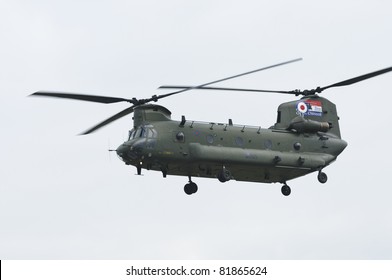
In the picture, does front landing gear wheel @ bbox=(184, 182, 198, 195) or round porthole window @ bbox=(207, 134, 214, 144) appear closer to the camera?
round porthole window @ bbox=(207, 134, 214, 144)

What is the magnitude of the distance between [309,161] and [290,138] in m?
1.68

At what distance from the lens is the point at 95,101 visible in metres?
57.6

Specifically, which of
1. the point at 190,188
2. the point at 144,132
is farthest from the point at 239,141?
the point at 144,132

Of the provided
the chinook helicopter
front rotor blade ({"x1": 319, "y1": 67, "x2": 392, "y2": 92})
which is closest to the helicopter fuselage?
the chinook helicopter

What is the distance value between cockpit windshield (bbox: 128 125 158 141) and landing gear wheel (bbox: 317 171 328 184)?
412 inches

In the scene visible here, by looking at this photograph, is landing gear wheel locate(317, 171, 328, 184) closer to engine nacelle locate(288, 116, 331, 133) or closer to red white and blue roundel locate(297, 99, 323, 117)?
engine nacelle locate(288, 116, 331, 133)

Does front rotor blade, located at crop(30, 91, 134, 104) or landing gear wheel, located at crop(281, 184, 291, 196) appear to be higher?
front rotor blade, located at crop(30, 91, 134, 104)

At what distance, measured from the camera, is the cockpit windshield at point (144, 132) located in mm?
56375

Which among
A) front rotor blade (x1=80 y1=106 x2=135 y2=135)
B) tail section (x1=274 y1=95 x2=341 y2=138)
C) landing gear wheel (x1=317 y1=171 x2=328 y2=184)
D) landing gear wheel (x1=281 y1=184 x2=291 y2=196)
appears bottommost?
landing gear wheel (x1=281 y1=184 x2=291 y2=196)

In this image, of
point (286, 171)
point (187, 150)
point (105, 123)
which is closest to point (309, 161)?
point (286, 171)

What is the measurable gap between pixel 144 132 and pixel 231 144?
4.89m

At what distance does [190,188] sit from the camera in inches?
2327

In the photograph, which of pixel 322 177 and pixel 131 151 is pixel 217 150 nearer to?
pixel 131 151

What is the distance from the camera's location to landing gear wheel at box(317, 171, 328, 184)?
61531mm
